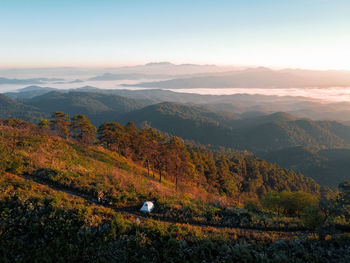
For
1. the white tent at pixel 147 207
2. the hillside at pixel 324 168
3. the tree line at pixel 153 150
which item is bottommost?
the hillside at pixel 324 168

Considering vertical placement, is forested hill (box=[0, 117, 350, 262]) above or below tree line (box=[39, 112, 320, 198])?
above

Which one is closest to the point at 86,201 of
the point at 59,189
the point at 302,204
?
the point at 59,189

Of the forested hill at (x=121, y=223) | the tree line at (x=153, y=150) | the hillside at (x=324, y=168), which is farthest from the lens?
the hillside at (x=324, y=168)

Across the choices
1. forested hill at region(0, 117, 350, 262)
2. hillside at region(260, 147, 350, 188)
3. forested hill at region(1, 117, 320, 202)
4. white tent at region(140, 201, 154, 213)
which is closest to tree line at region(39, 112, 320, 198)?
forested hill at region(1, 117, 320, 202)

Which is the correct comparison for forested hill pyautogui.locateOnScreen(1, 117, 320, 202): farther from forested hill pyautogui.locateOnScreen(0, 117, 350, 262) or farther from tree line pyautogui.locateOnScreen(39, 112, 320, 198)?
forested hill pyautogui.locateOnScreen(0, 117, 350, 262)

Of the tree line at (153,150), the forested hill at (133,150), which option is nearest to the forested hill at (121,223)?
the forested hill at (133,150)

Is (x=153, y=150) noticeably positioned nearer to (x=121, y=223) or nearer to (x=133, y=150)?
(x=133, y=150)

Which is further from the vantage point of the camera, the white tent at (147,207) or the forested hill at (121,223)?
the white tent at (147,207)

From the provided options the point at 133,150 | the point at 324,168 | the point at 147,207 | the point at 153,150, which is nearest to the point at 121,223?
the point at 147,207

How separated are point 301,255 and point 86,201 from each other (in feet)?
45.3

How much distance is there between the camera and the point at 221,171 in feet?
214

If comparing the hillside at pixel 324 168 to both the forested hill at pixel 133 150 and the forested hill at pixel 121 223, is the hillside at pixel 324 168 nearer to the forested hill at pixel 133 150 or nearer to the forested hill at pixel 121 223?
the forested hill at pixel 133 150

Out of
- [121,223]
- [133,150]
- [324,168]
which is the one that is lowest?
[324,168]

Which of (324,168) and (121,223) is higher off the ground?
(121,223)
